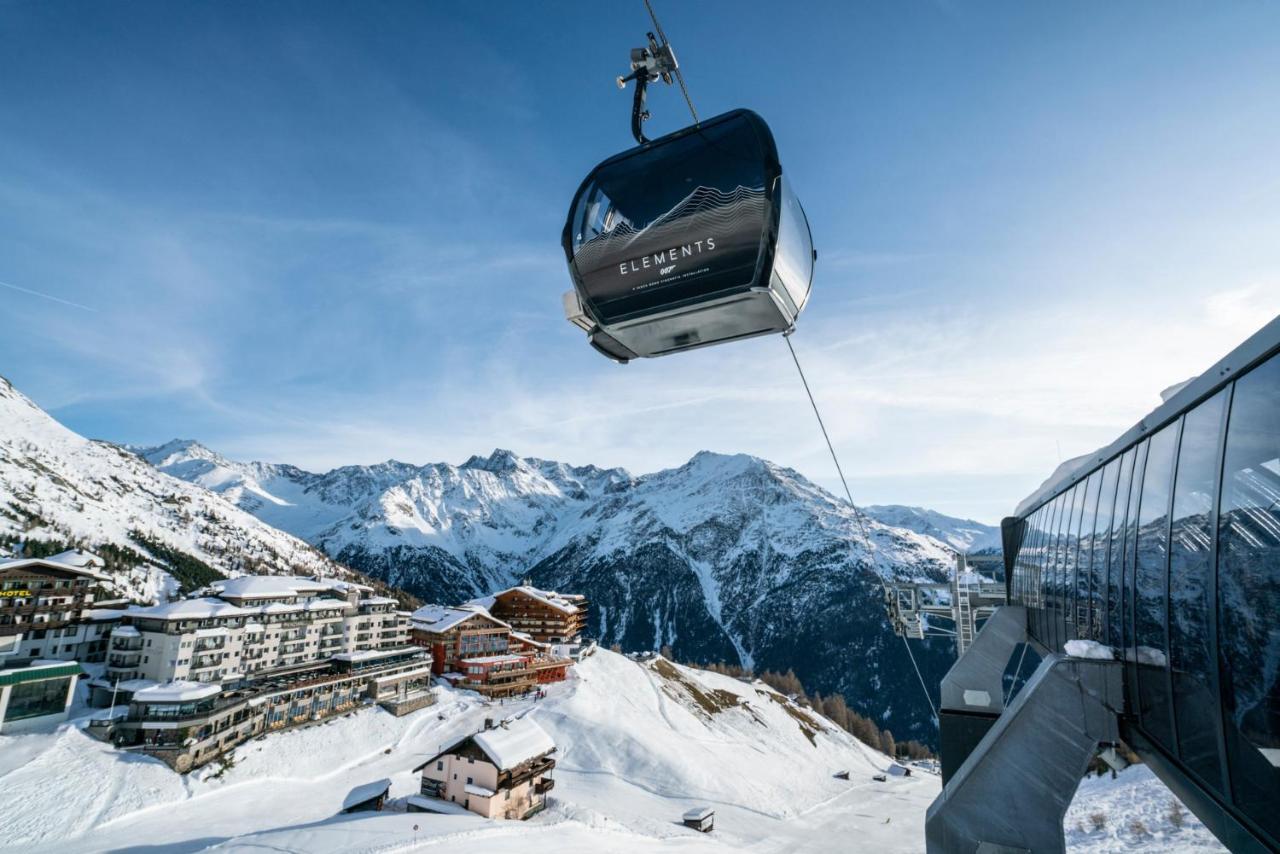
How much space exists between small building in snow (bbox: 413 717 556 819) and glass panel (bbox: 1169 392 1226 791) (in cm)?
3178

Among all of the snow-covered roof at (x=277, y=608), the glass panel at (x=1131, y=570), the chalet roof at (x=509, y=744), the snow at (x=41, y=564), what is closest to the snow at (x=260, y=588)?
the snow-covered roof at (x=277, y=608)

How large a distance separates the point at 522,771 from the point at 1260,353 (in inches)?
1411

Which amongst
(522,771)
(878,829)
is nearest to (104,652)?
(522,771)

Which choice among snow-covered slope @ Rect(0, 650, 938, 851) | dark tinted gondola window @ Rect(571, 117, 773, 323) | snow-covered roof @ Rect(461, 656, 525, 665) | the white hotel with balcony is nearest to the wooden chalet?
the white hotel with balcony

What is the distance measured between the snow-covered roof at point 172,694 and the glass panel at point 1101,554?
44958 millimetres

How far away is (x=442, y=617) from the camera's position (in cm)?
7038

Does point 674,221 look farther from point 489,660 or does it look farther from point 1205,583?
point 489,660

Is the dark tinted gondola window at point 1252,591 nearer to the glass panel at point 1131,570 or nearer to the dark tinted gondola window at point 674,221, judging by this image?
the glass panel at point 1131,570

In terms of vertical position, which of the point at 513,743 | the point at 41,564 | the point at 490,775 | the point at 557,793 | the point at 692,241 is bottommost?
the point at 557,793

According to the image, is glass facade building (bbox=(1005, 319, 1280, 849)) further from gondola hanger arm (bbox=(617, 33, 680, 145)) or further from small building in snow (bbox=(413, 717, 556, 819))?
small building in snow (bbox=(413, 717, 556, 819))

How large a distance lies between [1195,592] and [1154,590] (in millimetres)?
938

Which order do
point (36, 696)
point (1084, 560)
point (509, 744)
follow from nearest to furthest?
point (1084, 560)
point (509, 744)
point (36, 696)

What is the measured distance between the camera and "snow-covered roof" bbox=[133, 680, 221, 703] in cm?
3538

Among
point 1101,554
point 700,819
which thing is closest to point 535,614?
point 700,819
